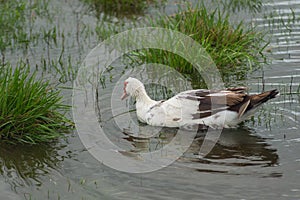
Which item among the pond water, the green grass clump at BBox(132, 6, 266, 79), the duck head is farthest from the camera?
the green grass clump at BBox(132, 6, 266, 79)

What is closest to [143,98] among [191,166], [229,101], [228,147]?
[229,101]

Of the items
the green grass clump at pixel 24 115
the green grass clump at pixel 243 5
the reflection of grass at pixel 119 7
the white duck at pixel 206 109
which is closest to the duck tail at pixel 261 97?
the white duck at pixel 206 109

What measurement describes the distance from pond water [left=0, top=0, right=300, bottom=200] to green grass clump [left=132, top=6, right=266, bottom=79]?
1.44 feet

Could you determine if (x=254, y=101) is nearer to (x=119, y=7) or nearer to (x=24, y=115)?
(x=24, y=115)

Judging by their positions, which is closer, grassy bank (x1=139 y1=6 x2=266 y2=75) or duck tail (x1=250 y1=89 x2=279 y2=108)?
duck tail (x1=250 y1=89 x2=279 y2=108)

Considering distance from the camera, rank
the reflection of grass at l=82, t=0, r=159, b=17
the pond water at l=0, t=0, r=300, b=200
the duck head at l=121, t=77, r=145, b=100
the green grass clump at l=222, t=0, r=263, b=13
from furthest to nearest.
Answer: the reflection of grass at l=82, t=0, r=159, b=17, the green grass clump at l=222, t=0, r=263, b=13, the duck head at l=121, t=77, r=145, b=100, the pond water at l=0, t=0, r=300, b=200

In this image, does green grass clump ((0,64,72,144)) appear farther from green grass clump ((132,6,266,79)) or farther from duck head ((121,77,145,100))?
green grass clump ((132,6,266,79))

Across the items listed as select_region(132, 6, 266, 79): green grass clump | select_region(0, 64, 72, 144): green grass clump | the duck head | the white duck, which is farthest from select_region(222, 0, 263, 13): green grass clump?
select_region(0, 64, 72, 144): green grass clump

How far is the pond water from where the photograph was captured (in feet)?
19.5

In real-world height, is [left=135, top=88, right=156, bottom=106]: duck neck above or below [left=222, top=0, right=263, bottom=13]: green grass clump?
below

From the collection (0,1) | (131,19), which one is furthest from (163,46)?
(0,1)

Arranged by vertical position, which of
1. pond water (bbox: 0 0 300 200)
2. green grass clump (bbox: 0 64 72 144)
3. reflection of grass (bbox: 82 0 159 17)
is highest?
reflection of grass (bbox: 82 0 159 17)

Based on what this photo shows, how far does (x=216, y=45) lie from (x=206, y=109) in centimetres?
212

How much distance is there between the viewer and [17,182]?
6332 mm
